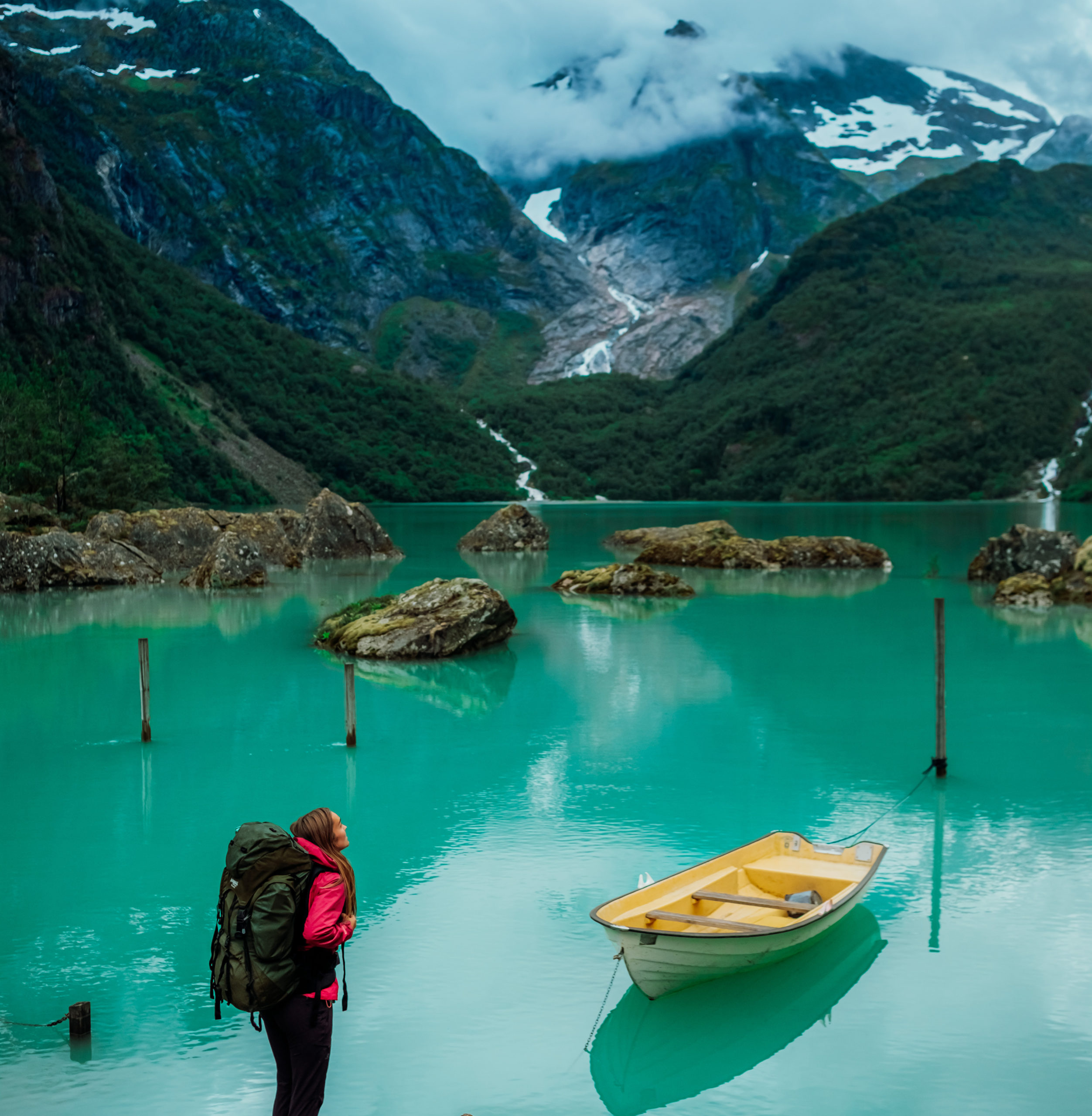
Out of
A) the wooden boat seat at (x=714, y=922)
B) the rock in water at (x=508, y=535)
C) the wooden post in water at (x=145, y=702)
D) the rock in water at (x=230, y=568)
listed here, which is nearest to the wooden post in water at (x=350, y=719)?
the wooden post in water at (x=145, y=702)

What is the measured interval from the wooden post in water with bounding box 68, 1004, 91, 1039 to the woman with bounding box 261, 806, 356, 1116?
123 inches

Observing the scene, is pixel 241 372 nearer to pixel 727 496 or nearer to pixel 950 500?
pixel 727 496

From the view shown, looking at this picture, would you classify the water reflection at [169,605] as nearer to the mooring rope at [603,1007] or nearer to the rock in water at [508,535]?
the rock in water at [508,535]

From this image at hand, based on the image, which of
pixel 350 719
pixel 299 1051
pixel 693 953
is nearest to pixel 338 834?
pixel 299 1051

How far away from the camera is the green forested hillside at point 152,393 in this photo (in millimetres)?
62344

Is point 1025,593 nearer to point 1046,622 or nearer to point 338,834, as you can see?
point 1046,622

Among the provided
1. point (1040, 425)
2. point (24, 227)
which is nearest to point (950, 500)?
point (1040, 425)

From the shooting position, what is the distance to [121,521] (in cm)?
5153

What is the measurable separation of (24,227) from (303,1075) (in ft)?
422

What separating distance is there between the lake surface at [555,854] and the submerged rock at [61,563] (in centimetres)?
1171

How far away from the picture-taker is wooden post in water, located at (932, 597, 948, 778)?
17.1m

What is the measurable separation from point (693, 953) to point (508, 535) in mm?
56175

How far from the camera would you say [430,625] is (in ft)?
92.8

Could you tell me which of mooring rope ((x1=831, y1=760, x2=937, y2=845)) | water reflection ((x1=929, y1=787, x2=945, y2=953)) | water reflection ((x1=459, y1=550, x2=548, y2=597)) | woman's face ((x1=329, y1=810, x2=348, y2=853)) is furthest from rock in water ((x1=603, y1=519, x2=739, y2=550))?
woman's face ((x1=329, y1=810, x2=348, y2=853))
